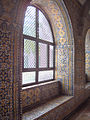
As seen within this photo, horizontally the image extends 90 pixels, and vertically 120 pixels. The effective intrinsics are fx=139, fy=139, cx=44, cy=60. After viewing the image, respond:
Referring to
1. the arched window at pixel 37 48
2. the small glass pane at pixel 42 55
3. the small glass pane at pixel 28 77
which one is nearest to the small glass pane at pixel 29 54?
the arched window at pixel 37 48

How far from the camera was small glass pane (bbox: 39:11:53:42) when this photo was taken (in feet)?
16.1

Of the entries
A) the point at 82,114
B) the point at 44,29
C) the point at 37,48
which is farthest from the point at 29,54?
the point at 82,114

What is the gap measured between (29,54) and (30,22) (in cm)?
100

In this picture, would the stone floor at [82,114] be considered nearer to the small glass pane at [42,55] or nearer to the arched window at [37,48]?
the arched window at [37,48]

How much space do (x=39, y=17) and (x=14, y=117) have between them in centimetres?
335

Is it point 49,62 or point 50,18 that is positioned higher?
point 50,18

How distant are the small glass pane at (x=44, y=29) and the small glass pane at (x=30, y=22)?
376 millimetres

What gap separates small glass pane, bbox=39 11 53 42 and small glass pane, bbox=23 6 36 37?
376 millimetres

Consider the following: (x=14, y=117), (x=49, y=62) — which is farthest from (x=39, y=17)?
(x=14, y=117)

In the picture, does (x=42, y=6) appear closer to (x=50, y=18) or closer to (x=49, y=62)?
(x=50, y=18)

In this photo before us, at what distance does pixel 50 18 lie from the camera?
17.7ft

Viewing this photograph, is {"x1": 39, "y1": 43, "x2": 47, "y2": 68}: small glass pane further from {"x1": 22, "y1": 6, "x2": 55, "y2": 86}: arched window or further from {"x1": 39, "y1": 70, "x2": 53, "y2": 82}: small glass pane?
{"x1": 39, "y1": 70, "x2": 53, "y2": 82}: small glass pane

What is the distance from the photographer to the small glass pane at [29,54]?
162 inches

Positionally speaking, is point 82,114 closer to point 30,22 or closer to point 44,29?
point 44,29
